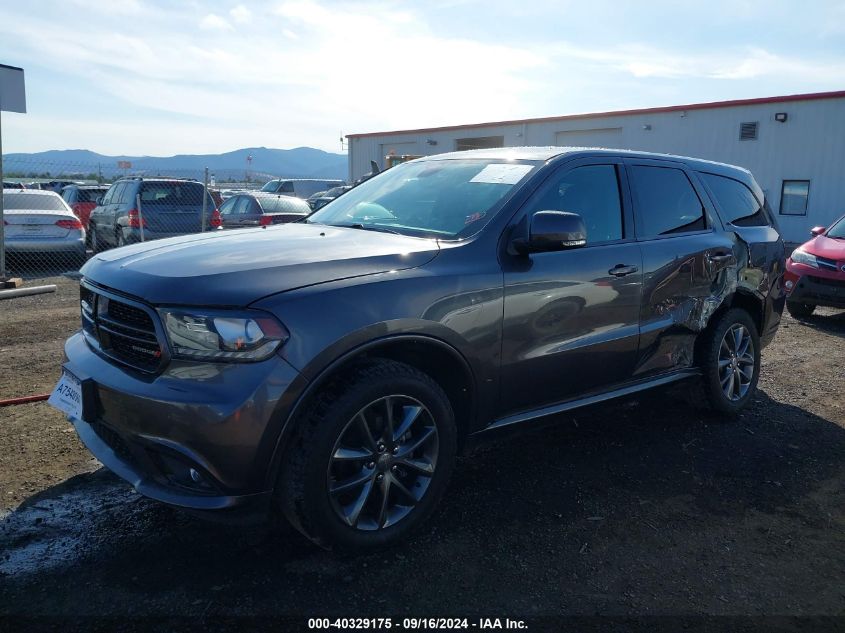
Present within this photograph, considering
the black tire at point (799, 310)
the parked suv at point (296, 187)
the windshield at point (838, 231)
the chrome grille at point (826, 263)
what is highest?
the parked suv at point (296, 187)

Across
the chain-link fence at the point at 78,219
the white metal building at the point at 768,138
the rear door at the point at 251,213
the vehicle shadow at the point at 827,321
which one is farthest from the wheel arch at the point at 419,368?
the white metal building at the point at 768,138

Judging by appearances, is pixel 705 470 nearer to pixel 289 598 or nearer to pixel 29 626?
pixel 289 598

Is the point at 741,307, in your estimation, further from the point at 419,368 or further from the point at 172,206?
the point at 172,206

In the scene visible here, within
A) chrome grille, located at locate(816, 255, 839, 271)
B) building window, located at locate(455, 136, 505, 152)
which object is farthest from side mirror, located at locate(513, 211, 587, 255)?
building window, located at locate(455, 136, 505, 152)

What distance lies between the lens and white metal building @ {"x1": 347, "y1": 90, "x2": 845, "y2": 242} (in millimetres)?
17391

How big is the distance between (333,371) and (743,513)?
2.32m

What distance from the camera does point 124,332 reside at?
113 inches

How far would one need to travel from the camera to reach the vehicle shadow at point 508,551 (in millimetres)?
2707

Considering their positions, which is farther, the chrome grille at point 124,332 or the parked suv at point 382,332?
the chrome grille at point 124,332

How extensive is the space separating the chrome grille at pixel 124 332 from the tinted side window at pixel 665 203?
2.81 metres

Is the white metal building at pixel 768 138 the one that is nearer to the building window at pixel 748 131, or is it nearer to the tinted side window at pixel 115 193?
the building window at pixel 748 131

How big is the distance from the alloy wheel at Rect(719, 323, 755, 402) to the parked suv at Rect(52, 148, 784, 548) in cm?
51

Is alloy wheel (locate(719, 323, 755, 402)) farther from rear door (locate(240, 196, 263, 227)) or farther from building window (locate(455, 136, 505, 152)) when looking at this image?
building window (locate(455, 136, 505, 152))

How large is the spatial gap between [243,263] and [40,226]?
11.1 m
